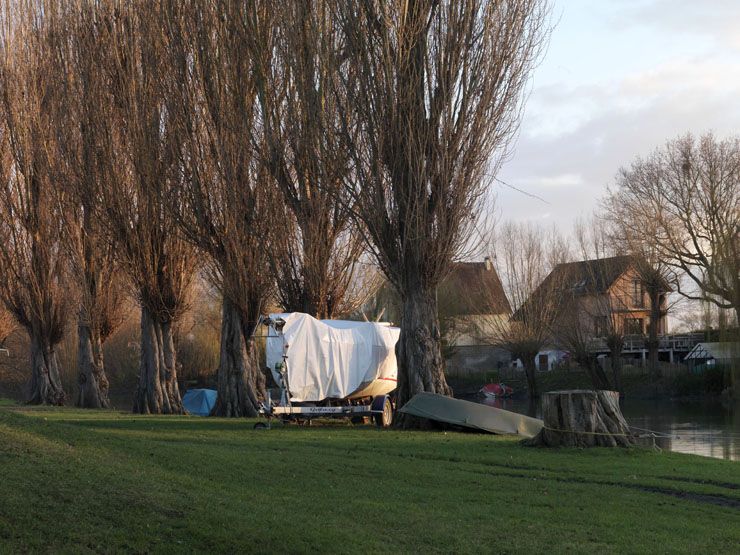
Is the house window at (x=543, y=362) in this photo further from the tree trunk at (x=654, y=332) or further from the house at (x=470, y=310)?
the tree trunk at (x=654, y=332)

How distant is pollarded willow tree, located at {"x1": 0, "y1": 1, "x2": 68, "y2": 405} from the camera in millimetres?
37000

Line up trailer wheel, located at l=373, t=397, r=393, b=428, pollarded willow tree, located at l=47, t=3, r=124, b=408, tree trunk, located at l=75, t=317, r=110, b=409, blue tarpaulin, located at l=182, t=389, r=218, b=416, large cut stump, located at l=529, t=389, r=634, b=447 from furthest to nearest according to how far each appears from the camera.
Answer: blue tarpaulin, located at l=182, t=389, r=218, b=416, tree trunk, located at l=75, t=317, r=110, b=409, pollarded willow tree, located at l=47, t=3, r=124, b=408, trailer wheel, located at l=373, t=397, r=393, b=428, large cut stump, located at l=529, t=389, r=634, b=447

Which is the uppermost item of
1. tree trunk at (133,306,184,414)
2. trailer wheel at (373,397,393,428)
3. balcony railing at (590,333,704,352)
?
balcony railing at (590,333,704,352)

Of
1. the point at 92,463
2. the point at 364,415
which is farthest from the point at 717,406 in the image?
the point at 92,463

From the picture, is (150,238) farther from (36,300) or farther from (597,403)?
(597,403)

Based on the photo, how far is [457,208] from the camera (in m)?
21.7

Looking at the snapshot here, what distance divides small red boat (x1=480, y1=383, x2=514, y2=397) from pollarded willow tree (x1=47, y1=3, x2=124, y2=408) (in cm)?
3129

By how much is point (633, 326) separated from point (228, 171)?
41.7m

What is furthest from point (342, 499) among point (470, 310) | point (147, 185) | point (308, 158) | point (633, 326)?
point (470, 310)

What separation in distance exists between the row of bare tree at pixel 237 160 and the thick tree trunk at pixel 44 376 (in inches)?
3.2

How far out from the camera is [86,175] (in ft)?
99.5

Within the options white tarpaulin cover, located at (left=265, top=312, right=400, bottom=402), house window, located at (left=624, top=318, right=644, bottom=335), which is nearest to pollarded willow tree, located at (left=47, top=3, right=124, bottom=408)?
white tarpaulin cover, located at (left=265, top=312, right=400, bottom=402)

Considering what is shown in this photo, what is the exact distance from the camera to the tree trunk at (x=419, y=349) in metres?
21.8

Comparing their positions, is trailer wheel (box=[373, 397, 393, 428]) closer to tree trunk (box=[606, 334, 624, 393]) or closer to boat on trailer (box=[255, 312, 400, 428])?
boat on trailer (box=[255, 312, 400, 428])
